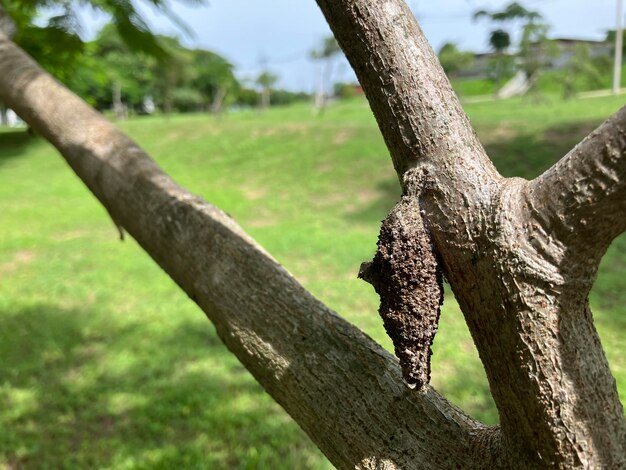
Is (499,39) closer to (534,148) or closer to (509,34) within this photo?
(509,34)

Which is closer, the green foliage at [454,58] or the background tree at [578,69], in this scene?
the background tree at [578,69]

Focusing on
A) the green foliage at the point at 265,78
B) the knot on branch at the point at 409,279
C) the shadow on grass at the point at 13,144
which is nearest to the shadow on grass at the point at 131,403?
the knot on branch at the point at 409,279

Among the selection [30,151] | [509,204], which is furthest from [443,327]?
[30,151]

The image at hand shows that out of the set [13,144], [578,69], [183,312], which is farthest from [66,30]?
[578,69]

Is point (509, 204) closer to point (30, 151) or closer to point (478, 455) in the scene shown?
point (478, 455)

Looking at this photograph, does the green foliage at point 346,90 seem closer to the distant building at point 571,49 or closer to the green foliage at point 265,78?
the green foliage at point 265,78

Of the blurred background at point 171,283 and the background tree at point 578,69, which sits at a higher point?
the background tree at point 578,69

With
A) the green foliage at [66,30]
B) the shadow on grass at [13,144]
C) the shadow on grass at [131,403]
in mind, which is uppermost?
the green foliage at [66,30]
